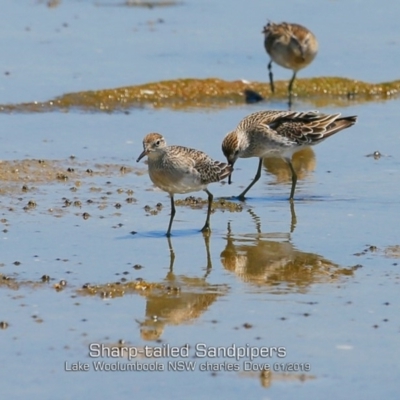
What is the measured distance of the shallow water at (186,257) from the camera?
7.89 m

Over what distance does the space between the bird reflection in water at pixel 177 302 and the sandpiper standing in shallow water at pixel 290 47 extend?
9.06 metres

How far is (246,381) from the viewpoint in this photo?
773cm

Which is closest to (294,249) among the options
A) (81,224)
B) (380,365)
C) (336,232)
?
(336,232)

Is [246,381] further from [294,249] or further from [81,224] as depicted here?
[81,224]

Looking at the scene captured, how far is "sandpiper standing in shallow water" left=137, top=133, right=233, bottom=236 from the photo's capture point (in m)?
11.0

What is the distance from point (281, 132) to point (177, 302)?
4.40m

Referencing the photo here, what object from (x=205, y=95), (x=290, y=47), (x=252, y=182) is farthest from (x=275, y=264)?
(x=290, y=47)

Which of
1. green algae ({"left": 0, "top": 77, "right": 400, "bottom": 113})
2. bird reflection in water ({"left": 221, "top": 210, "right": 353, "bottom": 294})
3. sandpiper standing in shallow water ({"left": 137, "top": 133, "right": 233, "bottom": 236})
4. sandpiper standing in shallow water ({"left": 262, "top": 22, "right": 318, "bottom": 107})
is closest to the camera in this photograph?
bird reflection in water ({"left": 221, "top": 210, "right": 353, "bottom": 294})

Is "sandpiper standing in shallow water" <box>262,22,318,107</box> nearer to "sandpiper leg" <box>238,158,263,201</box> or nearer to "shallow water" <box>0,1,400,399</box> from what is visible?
"shallow water" <box>0,1,400,399</box>

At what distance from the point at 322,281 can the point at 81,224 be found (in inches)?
107

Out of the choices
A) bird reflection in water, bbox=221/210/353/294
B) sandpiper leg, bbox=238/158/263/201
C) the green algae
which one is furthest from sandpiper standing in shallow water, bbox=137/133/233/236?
the green algae

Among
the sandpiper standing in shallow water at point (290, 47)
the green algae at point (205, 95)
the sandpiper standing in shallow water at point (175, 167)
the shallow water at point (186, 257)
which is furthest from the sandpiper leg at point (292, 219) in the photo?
the sandpiper standing in shallow water at point (290, 47)

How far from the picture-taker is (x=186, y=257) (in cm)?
1048

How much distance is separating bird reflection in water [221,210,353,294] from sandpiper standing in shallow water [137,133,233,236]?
58cm
